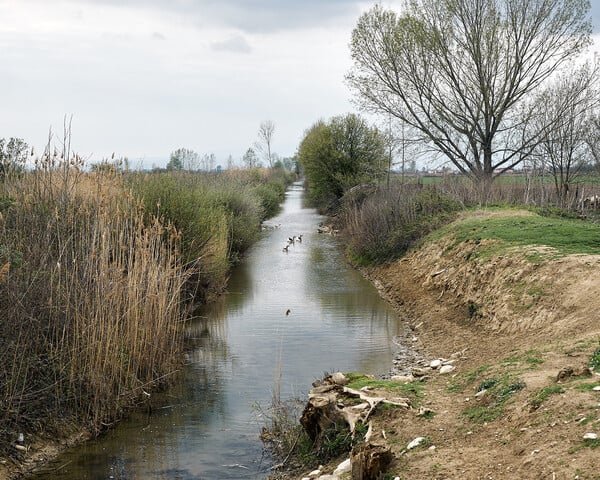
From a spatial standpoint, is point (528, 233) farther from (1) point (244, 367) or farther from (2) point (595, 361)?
(2) point (595, 361)

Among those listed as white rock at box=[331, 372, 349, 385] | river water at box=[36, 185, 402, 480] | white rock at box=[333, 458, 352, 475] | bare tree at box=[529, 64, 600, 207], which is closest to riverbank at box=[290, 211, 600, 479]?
white rock at box=[333, 458, 352, 475]

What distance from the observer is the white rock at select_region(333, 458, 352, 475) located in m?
5.70

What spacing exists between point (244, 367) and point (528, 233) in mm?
6653

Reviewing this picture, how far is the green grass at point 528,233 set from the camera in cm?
1182

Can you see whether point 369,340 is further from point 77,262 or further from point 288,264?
point 288,264

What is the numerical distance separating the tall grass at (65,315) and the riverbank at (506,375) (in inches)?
125

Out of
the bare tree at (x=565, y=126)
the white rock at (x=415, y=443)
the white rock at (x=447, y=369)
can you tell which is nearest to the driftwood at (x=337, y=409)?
the white rock at (x=415, y=443)

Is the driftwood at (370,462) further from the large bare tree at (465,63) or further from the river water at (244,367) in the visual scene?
the large bare tree at (465,63)

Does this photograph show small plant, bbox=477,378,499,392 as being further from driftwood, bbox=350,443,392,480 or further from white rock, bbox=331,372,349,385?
driftwood, bbox=350,443,392,480

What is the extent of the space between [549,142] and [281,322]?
1533 centimetres

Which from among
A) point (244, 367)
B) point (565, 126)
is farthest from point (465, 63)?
point (244, 367)

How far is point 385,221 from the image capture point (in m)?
20.5

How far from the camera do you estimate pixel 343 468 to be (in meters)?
5.77

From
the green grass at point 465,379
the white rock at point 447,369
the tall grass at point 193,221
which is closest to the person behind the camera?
the green grass at point 465,379
